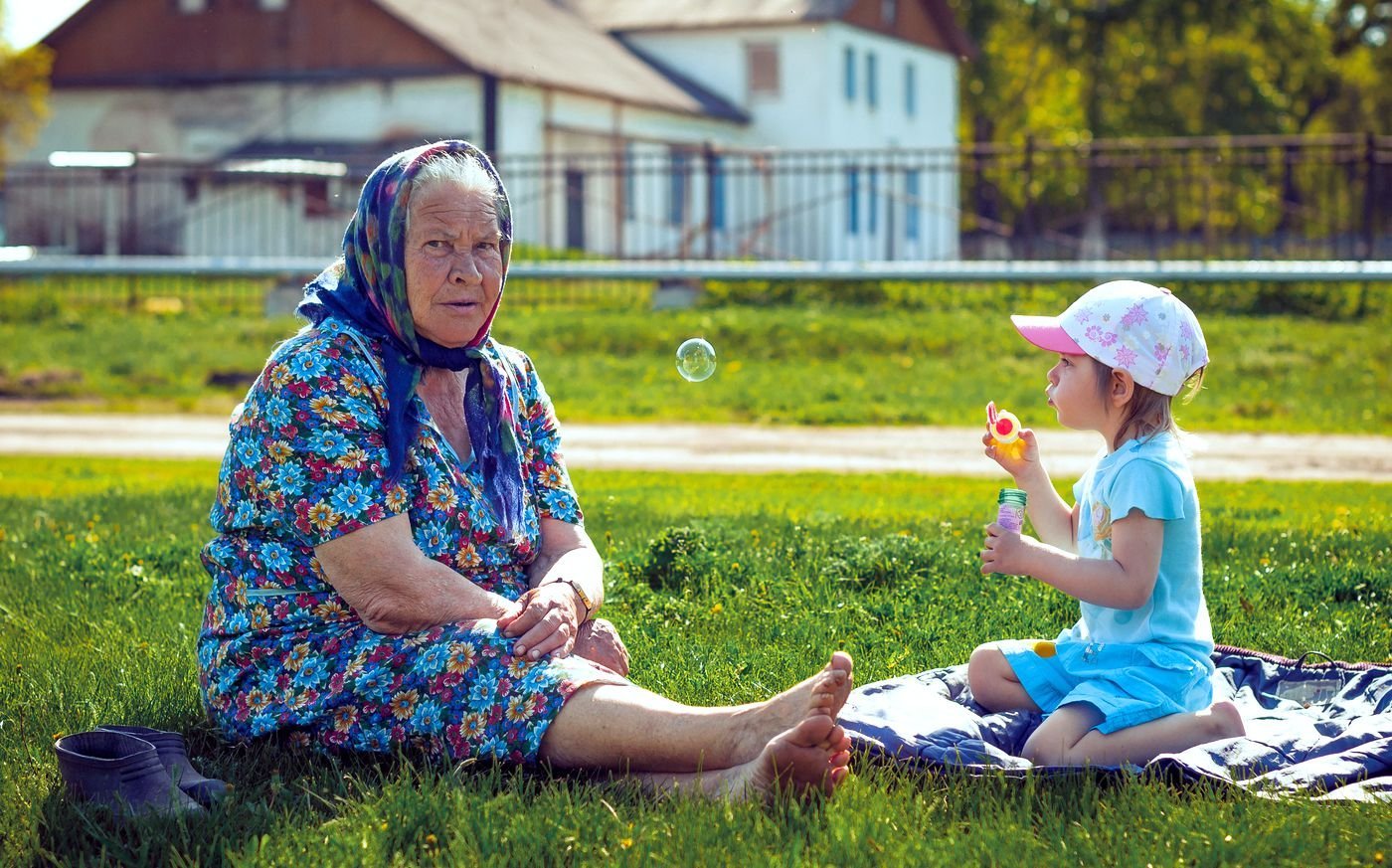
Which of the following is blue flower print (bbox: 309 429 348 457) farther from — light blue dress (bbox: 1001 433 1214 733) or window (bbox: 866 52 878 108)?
window (bbox: 866 52 878 108)

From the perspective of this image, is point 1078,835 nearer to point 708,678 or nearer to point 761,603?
point 708,678

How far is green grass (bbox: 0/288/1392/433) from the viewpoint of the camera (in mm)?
12016

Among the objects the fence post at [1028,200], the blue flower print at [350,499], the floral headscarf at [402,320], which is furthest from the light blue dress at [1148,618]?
the fence post at [1028,200]

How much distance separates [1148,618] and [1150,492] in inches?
13.1

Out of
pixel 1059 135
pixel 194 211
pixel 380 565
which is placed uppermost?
pixel 1059 135

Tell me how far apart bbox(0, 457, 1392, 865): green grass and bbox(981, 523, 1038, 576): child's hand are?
1.63 feet

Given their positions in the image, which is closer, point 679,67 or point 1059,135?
point 679,67

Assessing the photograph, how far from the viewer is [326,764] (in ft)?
12.2

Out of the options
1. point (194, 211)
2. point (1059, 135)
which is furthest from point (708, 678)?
point (1059, 135)

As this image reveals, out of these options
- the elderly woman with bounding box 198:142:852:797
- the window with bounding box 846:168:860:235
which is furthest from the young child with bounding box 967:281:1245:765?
the window with bounding box 846:168:860:235

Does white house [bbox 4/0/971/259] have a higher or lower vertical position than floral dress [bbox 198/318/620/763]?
higher

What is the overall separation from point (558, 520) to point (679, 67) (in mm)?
36904

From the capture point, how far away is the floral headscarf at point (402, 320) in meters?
3.72

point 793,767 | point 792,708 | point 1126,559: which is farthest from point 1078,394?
point 793,767
